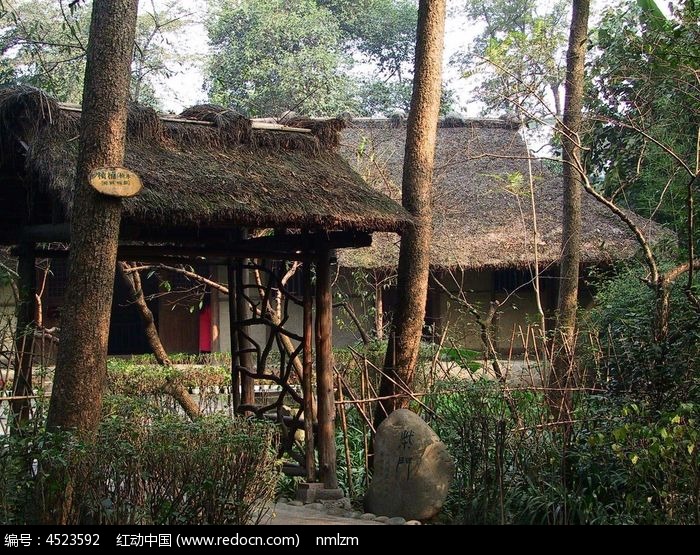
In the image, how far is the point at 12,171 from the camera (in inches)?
275

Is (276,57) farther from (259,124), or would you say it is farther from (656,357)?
(656,357)

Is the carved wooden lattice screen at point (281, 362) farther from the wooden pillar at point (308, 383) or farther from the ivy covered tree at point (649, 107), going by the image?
the ivy covered tree at point (649, 107)

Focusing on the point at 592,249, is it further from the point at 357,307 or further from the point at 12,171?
the point at 12,171

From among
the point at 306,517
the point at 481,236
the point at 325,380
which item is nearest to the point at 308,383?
the point at 325,380

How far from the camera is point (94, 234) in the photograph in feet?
16.6

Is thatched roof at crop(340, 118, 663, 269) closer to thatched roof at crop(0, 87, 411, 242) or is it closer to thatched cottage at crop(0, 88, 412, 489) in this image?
thatched cottage at crop(0, 88, 412, 489)

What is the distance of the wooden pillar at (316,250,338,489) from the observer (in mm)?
7285

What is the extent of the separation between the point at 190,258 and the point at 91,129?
2823 mm

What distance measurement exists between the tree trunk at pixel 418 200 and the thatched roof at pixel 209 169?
577 millimetres

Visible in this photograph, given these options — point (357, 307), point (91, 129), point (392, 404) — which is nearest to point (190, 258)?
point (392, 404)

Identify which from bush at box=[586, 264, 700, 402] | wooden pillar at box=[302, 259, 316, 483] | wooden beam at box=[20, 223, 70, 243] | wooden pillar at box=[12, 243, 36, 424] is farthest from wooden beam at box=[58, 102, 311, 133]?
bush at box=[586, 264, 700, 402]

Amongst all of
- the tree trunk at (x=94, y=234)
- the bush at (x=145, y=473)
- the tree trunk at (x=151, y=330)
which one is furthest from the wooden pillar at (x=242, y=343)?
the tree trunk at (x=94, y=234)

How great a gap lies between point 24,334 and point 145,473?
6.44ft
